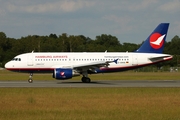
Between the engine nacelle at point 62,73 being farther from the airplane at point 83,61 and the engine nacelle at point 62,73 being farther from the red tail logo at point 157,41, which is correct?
the red tail logo at point 157,41

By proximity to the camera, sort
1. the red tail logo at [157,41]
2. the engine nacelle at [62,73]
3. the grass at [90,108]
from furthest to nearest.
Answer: the red tail logo at [157,41] → the engine nacelle at [62,73] → the grass at [90,108]

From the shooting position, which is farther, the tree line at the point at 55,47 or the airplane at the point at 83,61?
the tree line at the point at 55,47

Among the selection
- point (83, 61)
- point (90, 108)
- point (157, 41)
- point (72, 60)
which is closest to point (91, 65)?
point (83, 61)

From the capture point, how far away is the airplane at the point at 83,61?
131 ft

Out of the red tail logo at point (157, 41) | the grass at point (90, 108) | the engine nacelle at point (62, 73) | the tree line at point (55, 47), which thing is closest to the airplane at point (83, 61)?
the red tail logo at point (157, 41)

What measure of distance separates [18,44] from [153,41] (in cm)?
7259

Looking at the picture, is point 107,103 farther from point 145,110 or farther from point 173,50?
point 173,50

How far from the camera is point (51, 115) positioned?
634 inches

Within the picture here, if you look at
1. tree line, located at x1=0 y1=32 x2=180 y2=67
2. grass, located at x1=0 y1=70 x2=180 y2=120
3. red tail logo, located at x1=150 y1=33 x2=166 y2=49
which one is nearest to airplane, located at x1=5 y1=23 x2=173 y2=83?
red tail logo, located at x1=150 y1=33 x2=166 y2=49

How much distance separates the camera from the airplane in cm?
4003

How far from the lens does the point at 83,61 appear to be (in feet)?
136

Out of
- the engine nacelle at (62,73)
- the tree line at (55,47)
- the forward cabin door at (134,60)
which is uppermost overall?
the tree line at (55,47)

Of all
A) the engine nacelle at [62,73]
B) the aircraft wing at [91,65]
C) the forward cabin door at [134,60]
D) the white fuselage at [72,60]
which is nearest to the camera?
the engine nacelle at [62,73]

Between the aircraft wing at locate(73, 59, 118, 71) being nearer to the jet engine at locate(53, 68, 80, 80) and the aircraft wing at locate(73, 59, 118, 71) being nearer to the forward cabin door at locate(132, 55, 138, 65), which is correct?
the jet engine at locate(53, 68, 80, 80)
